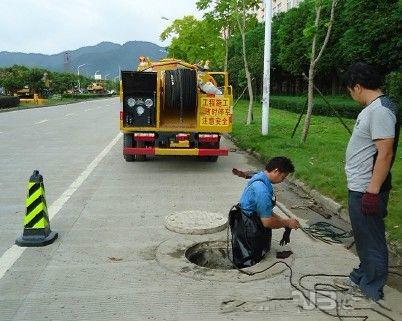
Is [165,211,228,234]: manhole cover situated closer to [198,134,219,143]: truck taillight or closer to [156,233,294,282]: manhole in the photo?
[156,233,294,282]: manhole

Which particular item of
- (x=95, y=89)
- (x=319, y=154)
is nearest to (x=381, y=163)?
(x=319, y=154)

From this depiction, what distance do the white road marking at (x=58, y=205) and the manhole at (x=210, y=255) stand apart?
1.85 meters

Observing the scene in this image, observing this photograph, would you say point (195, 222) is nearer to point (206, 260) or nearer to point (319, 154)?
point (206, 260)

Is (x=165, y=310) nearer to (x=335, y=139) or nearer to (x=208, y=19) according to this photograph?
(x=335, y=139)

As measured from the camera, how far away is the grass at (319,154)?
678 cm

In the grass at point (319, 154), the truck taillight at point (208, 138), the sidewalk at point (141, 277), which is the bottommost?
the sidewalk at point (141, 277)

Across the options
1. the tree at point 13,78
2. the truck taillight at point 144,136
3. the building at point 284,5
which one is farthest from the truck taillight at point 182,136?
the tree at point 13,78

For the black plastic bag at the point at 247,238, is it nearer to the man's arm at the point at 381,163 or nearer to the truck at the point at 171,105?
the man's arm at the point at 381,163

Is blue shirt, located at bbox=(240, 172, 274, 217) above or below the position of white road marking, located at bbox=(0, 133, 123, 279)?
above

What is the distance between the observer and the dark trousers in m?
3.72

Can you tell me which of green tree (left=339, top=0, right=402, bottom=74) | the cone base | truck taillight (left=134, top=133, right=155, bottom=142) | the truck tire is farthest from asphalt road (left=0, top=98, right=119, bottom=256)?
green tree (left=339, top=0, right=402, bottom=74)

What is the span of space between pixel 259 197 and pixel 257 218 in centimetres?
27

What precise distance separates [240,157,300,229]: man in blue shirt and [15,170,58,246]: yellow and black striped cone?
2.38 meters

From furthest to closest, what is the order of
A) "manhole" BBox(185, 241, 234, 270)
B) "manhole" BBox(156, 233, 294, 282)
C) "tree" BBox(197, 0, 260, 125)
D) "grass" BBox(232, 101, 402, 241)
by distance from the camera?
"tree" BBox(197, 0, 260, 125)
"grass" BBox(232, 101, 402, 241)
"manhole" BBox(185, 241, 234, 270)
"manhole" BBox(156, 233, 294, 282)
